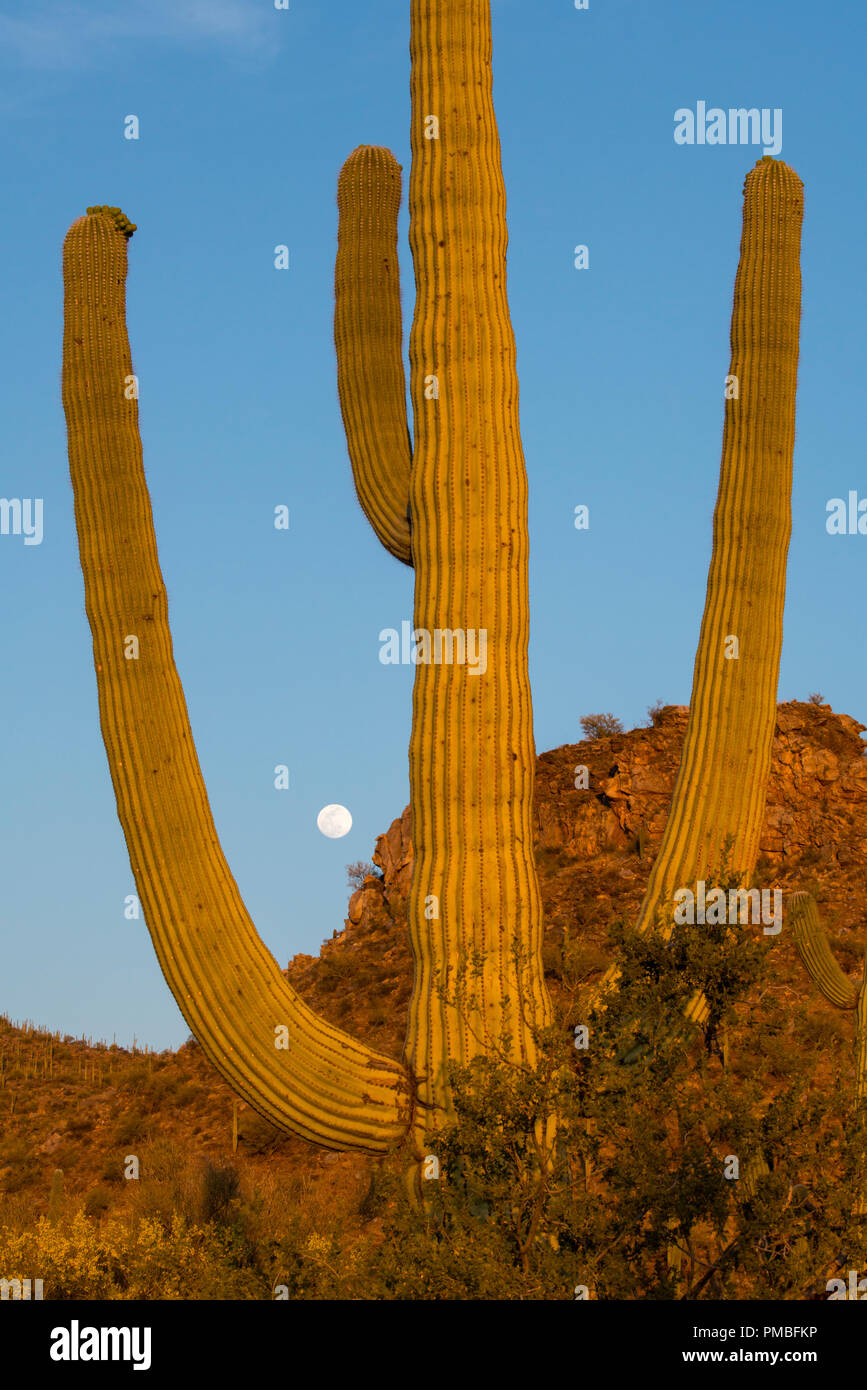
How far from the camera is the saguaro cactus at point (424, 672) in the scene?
7.49 metres

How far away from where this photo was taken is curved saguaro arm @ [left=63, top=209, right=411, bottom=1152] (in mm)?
7527

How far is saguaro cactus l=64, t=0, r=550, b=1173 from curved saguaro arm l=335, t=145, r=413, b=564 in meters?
0.04

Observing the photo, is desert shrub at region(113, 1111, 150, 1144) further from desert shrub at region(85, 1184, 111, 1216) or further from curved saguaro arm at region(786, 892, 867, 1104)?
curved saguaro arm at region(786, 892, 867, 1104)

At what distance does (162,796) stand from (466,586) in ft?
6.80

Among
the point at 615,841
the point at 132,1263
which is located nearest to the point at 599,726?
the point at 615,841

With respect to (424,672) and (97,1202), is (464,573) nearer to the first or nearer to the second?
(424,672)

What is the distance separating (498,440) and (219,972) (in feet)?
10.8

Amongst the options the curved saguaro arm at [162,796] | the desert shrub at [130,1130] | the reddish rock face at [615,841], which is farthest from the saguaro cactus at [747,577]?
the desert shrub at [130,1130]

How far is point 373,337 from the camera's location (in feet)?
31.3

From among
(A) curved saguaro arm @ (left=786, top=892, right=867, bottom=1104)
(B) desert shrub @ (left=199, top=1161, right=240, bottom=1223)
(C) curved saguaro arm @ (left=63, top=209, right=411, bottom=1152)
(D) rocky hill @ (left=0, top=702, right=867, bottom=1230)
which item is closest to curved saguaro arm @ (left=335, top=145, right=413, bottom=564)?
(C) curved saguaro arm @ (left=63, top=209, right=411, bottom=1152)

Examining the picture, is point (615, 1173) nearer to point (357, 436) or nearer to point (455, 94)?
point (357, 436)
